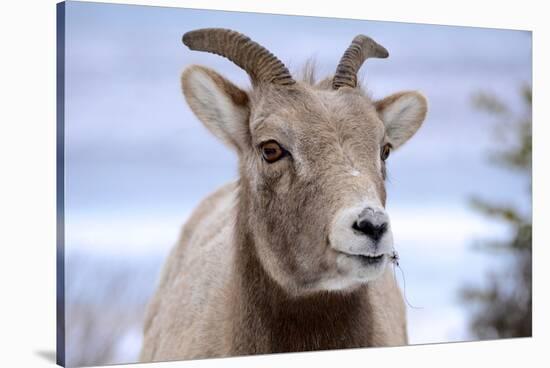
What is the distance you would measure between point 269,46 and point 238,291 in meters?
1.96

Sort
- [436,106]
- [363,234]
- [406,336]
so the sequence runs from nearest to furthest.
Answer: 1. [363,234]
2. [406,336]
3. [436,106]

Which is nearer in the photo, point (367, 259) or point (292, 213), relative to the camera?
point (367, 259)

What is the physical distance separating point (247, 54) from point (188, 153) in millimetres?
1193

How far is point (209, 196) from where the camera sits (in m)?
6.61

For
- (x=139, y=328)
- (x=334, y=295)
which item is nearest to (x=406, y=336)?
(x=334, y=295)

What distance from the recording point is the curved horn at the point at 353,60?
5.39 meters

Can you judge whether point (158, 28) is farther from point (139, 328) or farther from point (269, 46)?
point (139, 328)

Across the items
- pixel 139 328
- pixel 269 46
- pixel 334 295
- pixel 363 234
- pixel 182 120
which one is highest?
pixel 269 46

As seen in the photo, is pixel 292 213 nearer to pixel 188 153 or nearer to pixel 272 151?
pixel 272 151

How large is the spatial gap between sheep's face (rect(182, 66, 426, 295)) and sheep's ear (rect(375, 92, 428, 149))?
12 cm

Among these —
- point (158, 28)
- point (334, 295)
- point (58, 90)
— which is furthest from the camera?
point (158, 28)

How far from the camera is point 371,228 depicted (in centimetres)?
437

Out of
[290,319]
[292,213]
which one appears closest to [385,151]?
[292,213]

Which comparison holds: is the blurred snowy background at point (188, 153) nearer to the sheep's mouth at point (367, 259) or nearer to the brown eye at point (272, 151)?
the brown eye at point (272, 151)
